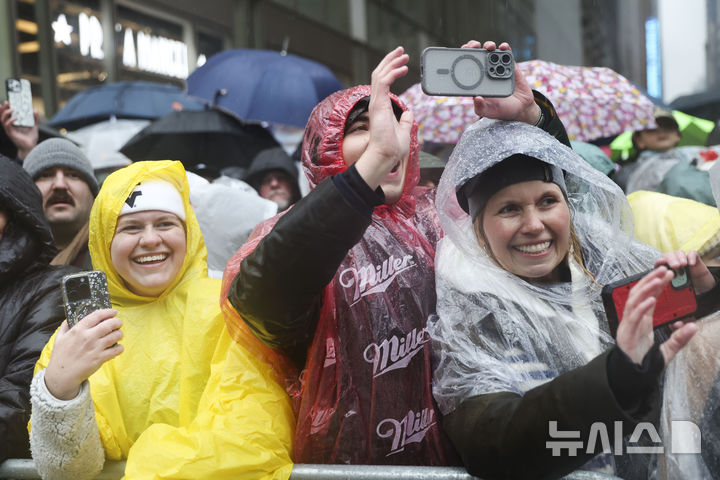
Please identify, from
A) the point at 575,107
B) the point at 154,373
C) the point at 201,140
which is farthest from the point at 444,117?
the point at 154,373

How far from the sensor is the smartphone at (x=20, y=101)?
389 cm

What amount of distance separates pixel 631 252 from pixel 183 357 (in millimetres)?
1354

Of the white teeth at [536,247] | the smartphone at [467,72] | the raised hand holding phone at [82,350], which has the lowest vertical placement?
the raised hand holding phone at [82,350]

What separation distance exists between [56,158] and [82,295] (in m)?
1.88

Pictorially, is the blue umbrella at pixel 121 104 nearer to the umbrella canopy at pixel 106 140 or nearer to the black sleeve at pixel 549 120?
the umbrella canopy at pixel 106 140

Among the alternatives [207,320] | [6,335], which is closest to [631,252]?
[207,320]

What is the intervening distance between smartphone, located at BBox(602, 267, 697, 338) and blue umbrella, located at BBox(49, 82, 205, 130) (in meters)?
6.04

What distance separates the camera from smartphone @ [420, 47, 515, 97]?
1.76m

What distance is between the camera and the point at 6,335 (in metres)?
2.41

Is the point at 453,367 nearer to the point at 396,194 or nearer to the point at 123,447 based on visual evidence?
the point at 396,194

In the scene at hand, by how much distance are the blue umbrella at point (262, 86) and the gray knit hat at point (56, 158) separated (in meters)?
2.06

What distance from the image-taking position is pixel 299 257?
1598 mm

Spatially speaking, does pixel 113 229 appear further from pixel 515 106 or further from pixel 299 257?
pixel 515 106

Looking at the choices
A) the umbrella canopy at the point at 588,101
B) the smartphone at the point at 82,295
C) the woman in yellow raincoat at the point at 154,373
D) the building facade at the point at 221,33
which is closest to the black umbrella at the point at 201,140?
the building facade at the point at 221,33
